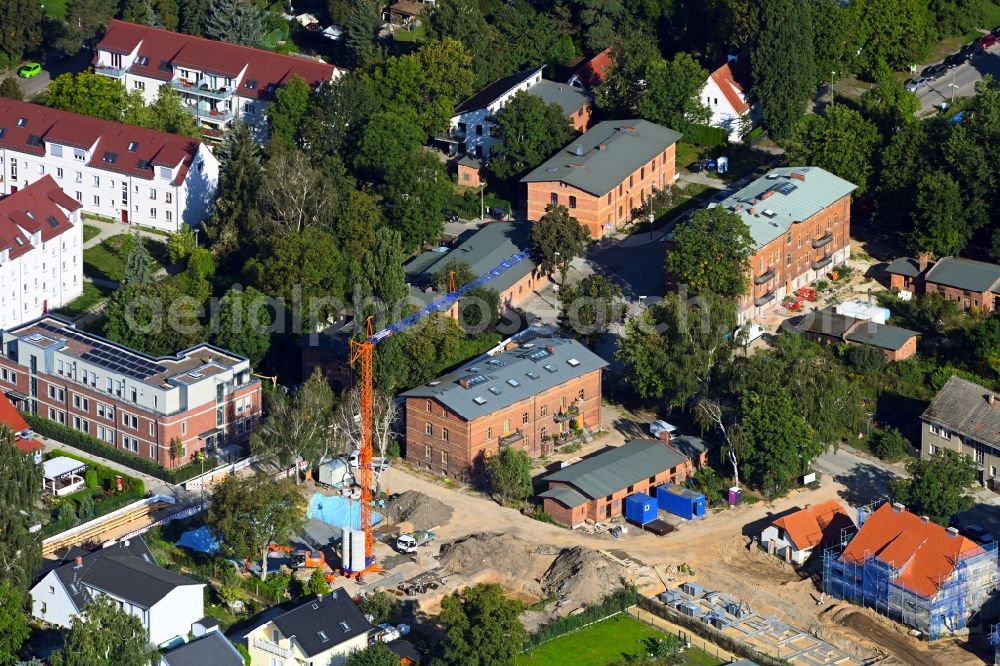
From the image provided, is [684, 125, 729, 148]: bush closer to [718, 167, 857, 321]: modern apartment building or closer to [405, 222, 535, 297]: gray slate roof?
[718, 167, 857, 321]: modern apartment building

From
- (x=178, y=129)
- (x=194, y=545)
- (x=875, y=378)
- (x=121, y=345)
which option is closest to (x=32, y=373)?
(x=121, y=345)

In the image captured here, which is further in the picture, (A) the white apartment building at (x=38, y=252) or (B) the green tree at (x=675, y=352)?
(A) the white apartment building at (x=38, y=252)

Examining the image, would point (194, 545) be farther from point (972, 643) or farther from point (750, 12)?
point (750, 12)

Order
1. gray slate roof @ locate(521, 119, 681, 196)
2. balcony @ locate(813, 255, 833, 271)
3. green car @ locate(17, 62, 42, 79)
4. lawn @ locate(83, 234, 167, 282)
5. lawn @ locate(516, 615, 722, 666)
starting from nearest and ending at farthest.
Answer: lawn @ locate(516, 615, 722, 666)
lawn @ locate(83, 234, 167, 282)
balcony @ locate(813, 255, 833, 271)
gray slate roof @ locate(521, 119, 681, 196)
green car @ locate(17, 62, 42, 79)

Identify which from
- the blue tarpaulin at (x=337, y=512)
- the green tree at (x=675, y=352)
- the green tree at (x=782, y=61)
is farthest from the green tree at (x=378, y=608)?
the green tree at (x=782, y=61)

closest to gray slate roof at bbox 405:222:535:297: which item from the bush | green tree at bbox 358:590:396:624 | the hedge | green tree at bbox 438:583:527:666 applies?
the bush

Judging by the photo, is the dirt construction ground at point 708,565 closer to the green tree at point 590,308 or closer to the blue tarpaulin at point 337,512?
the blue tarpaulin at point 337,512
